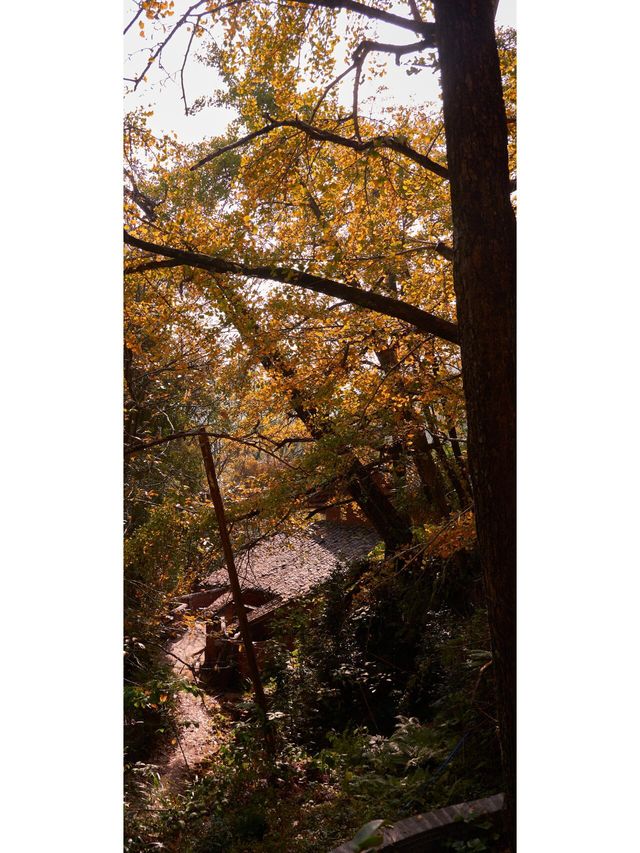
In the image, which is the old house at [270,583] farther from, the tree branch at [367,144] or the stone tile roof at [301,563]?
the tree branch at [367,144]

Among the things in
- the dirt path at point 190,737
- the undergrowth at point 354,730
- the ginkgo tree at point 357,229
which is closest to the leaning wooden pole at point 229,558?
the undergrowth at point 354,730

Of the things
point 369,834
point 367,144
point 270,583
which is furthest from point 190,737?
point 367,144

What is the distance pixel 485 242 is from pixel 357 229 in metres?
2.09

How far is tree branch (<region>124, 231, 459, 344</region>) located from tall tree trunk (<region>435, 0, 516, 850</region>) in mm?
553

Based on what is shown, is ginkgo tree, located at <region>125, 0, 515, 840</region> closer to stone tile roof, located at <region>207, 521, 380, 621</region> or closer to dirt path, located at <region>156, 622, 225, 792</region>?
dirt path, located at <region>156, 622, 225, 792</region>

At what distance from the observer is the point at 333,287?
235 centimetres

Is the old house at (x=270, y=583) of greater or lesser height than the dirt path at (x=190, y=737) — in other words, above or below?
above

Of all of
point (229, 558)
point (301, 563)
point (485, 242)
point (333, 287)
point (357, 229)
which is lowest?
point (485, 242)

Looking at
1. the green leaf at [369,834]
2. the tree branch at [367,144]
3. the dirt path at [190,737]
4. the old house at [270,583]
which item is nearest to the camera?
the green leaf at [369,834]

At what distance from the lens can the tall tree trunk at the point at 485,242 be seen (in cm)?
172

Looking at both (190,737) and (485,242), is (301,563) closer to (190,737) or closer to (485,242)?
(190,737)

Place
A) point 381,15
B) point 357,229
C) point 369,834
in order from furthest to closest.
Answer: point 357,229
point 381,15
point 369,834
